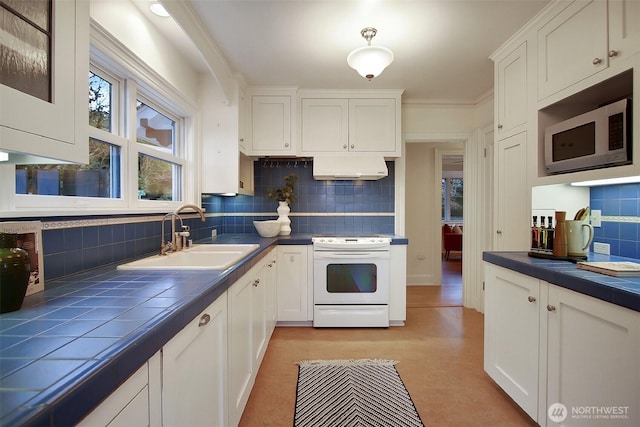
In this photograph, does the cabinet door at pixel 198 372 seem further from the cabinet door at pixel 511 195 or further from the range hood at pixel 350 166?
the cabinet door at pixel 511 195

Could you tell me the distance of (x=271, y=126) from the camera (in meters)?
2.99

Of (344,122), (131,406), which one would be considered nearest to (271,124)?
(344,122)

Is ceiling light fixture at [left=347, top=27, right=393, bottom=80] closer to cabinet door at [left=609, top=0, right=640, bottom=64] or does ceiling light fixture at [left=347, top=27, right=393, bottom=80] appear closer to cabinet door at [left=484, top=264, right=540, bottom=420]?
cabinet door at [left=609, top=0, right=640, bottom=64]

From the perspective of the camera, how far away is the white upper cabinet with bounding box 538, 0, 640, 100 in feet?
4.38

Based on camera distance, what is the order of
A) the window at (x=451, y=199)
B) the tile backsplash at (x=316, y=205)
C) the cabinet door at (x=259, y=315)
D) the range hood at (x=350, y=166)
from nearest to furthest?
the cabinet door at (x=259, y=315) < the range hood at (x=350, y=166) < the tile backsplash at (x=316, y=205) < the window at (x=451, y=199)

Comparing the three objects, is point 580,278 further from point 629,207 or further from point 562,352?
point 629,207

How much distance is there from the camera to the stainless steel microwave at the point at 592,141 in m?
1.31

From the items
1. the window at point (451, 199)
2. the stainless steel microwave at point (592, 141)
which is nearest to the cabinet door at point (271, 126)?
the stainless steel microwave at point (592, 141)

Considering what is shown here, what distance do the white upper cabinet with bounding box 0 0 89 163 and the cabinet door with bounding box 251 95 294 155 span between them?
211 centimetres

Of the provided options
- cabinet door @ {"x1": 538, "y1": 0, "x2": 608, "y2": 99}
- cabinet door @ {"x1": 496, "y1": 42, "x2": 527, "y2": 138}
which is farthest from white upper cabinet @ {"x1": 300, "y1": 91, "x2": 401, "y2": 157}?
cabinet door @ {"x1": 538, "y1": 0, "x2": 608, "y2": 99}

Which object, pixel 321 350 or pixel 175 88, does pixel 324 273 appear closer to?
pixel 321 350

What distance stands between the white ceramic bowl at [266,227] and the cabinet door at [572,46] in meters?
2.33

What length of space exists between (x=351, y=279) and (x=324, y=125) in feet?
5.39

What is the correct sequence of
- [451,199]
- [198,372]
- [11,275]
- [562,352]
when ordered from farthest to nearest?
[451,199] < [562,352] < [198,372] < [11,275]
